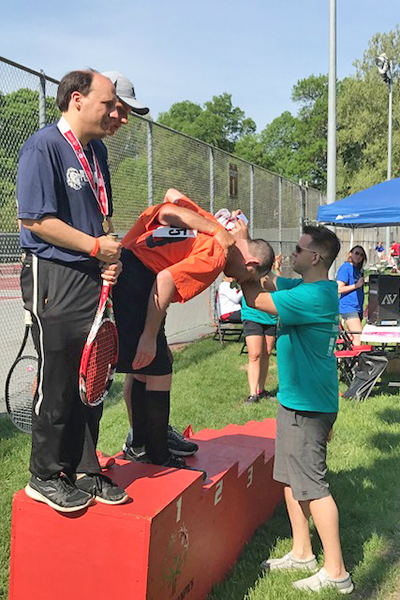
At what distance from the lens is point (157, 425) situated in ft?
10.7

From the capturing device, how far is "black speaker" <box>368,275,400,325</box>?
8.66 m

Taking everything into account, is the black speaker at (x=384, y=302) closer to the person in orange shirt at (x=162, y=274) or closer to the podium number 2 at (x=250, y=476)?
the podium number 2 at (x=250, y=476)

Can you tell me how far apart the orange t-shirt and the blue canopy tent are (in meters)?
6.74

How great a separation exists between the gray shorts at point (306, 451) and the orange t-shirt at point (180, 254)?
943mm

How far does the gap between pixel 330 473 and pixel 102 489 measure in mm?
2696

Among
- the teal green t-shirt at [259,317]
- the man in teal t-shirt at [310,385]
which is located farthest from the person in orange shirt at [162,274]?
the teal green t-shirt at [259,317]

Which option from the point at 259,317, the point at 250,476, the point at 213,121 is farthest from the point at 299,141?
the point at 250,476

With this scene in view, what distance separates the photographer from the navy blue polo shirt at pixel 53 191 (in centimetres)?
255

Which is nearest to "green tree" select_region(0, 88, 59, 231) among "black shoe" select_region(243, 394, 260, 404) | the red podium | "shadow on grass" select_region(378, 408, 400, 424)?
"black shoe" select_region(243, 394, 260, 404)

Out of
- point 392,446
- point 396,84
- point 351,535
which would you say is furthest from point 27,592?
point 396,84

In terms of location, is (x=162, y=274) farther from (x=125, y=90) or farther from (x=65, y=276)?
(x=125, y=90)

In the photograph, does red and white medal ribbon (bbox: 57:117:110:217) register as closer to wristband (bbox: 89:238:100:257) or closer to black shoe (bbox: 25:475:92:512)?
wristband (bbox: 89:238:100:257)

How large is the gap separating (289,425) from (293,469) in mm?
241

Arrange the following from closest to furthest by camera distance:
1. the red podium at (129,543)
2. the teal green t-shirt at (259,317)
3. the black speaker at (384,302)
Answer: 1. the red podium at (129,543)
2. the teal green t-shirt at (259,317)
3. the black speaker at (384,302)
